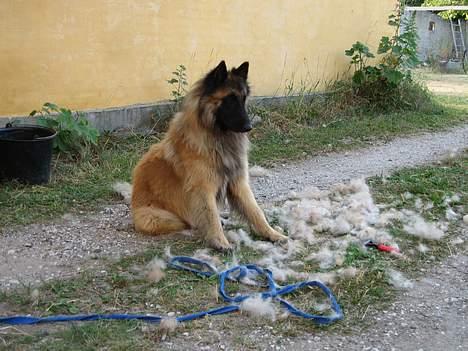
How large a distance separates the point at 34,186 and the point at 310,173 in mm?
3037

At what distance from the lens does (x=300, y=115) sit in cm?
902

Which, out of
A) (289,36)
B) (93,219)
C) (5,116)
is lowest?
(93,219)

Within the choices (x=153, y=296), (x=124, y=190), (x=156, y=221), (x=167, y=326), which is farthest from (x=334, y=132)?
(x=167, y=326)

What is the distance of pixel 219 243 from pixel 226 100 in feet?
3.65

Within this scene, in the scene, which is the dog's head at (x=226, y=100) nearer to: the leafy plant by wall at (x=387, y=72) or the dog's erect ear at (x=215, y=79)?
the dog's erect ear at (x=215, y=79)

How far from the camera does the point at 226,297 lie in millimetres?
3455

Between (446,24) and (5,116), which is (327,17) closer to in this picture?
(5,116)

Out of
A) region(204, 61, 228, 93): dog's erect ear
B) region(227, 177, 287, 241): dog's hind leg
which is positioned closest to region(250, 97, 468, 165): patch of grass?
region(227, 177, 287, 241): dog's hind leg

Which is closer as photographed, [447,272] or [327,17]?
[447,272]

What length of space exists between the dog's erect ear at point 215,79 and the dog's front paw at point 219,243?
1.15 metres

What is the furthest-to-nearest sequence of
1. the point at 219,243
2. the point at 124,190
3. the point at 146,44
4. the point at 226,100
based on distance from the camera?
the point at 146,44
the point at 124,190
the point at 226,100
the point at 219,243


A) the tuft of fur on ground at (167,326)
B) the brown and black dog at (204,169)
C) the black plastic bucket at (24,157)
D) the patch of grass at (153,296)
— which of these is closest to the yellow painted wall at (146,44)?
the black plastic bucket at (24,157)

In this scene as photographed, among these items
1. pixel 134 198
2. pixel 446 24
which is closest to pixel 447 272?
pixel 134 198

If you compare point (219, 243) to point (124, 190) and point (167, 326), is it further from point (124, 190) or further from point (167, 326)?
point (124, 190)
